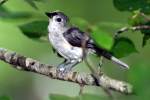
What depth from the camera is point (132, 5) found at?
0.80 meters

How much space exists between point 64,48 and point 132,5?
0.47 meters

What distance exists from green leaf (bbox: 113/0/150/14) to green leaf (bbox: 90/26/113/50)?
177 mm

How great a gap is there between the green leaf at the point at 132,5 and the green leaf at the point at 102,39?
0.18m

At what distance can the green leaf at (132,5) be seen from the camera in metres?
0.81

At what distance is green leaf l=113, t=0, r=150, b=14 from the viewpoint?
808 mm

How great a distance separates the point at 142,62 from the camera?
0.65 metres

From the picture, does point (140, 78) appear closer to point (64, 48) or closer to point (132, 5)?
point (132, 5)

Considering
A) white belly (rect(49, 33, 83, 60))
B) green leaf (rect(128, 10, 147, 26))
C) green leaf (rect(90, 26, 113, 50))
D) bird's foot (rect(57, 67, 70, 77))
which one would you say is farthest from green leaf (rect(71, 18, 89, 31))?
white belly (rect(49, 33, 83, 60))

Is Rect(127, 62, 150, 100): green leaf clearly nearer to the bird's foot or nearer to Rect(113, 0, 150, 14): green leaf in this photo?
Rect(113, 0, 150, 14): green leaf

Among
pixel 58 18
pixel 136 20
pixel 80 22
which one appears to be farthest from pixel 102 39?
pixel 58 18

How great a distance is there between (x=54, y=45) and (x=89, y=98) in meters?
0.58

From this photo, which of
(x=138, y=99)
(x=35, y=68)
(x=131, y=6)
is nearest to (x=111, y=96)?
(x=138, y=99)

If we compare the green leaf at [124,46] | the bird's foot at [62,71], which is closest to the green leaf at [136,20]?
the green leaf at [124,46]

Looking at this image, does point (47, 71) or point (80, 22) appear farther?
point (47, 71)
